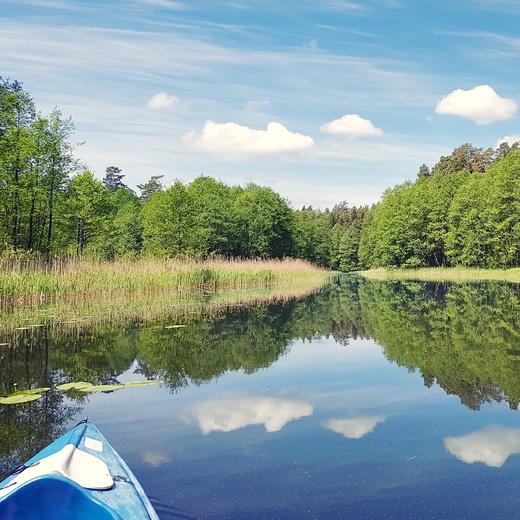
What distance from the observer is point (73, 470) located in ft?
10.1

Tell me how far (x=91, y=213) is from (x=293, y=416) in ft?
92.8

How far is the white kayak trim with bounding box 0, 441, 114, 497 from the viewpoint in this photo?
285 cm

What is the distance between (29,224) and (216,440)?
24.6m

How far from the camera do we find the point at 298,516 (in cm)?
372

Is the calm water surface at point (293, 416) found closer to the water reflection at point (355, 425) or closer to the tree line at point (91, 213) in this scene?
the water reflection at point (355, 425)

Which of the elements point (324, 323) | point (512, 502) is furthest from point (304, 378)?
point (324, 323)

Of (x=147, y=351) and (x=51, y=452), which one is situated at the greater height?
(x=51, y=452)

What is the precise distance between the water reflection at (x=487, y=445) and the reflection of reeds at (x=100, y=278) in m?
14.0

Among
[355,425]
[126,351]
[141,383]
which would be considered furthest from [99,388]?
[355,425]

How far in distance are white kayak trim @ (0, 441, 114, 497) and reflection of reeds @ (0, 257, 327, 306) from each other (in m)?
13.5

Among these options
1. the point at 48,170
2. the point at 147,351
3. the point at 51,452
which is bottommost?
the point at 147,351

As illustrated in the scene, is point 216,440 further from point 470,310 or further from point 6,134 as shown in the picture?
point 6,134

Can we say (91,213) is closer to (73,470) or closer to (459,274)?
(73,470)

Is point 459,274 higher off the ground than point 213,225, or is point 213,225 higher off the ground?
point 213,225
